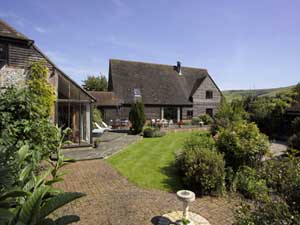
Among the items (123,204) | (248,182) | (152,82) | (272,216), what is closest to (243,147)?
(248,182)

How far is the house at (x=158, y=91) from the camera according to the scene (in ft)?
79.5

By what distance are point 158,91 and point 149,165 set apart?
18179 millimetres

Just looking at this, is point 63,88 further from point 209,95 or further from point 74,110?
point 209,95

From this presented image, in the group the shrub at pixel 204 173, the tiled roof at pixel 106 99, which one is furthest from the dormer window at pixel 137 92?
the shrub at pixel 204 173

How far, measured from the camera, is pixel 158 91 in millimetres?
26719

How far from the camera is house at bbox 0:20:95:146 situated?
1070 centimetres

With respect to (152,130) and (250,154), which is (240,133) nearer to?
(250,154)

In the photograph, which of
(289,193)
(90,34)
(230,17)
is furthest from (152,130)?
(289,193)

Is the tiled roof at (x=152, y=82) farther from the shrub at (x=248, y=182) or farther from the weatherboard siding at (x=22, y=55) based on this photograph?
the shrub at (x=248, y=182)

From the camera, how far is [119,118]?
76.6 ft

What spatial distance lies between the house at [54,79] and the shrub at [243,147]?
8297mm

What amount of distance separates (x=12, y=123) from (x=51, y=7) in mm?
5418

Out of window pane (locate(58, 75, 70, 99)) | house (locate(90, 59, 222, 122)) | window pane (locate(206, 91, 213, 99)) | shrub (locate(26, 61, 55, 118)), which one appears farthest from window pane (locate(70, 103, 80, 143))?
window pane (locate(206, 91, 213, 99))

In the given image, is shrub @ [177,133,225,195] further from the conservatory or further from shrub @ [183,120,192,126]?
shrub @ [183,120,192,126]
